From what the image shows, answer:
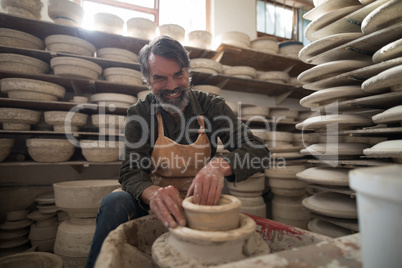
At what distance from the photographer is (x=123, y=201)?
115 cm

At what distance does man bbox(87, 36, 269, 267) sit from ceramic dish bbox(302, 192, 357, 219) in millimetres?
483

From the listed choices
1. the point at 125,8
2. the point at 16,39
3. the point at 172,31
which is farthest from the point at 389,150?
the point at 125,8

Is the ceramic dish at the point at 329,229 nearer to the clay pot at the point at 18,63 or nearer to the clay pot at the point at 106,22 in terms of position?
the clay pot at the point at 106,22

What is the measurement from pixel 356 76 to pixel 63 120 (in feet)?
9.81

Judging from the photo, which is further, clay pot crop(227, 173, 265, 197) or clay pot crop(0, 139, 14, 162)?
clay pot crop(227, 173, 265, 197)

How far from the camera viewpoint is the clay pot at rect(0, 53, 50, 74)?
2.35 m

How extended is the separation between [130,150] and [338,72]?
1621 mm

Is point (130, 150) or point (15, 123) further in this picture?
point (15, 123)

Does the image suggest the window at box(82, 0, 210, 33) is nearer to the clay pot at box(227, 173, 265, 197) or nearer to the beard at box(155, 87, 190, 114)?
the beard at box(155, 87, 190, 114)

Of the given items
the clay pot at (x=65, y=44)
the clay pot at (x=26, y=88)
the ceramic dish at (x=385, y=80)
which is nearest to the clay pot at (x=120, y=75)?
the clay pot at (x=65, y=44)

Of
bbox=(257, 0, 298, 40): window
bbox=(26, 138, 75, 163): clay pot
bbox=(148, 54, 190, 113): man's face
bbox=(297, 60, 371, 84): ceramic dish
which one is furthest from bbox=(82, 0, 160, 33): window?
bbox=(297, 60, 371, 84): ceramic dish

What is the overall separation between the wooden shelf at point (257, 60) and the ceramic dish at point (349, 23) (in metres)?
1.86

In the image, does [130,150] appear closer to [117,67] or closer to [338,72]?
[338,72]

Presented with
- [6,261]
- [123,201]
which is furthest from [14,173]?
[123,201]
